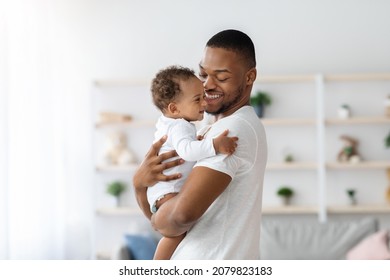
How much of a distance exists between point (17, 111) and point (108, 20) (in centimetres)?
50

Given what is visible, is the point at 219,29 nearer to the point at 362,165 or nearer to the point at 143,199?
the point at 362,165

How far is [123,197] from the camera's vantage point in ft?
10.9

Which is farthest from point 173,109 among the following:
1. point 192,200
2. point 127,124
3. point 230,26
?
point 127,124

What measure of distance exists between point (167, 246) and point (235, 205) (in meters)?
0.10

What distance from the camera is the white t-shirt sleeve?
2.85 ft

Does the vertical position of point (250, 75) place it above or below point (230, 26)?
below

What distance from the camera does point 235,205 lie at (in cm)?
88

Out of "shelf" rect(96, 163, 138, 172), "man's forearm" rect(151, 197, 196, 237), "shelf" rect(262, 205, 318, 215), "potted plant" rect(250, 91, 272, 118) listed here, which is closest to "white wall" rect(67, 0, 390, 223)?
"potted plant" rect(250, 91, 272, 118)

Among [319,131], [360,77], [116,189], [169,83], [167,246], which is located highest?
[169,83]

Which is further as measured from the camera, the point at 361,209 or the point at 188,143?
the point at 361,209

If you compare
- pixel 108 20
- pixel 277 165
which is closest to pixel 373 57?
pixel 277 165

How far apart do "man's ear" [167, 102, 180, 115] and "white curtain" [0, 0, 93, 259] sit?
162 centimetres

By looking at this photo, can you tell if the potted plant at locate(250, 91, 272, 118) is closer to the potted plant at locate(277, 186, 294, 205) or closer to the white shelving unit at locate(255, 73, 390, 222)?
the white shelving unit at locate(255, 73, 390, 222)
